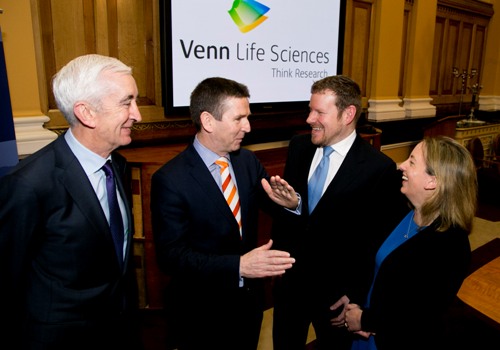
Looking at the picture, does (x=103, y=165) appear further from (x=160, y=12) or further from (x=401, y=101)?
(x=401, y=101)

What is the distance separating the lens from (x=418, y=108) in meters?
6.20

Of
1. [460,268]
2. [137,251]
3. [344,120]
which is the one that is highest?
[344,120]

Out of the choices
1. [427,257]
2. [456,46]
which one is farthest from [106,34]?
[456,46]

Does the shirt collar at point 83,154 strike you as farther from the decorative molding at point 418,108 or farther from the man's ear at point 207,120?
the decorative molding at point 418,108

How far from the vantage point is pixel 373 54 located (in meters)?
5.51

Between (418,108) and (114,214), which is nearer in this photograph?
(114,214)

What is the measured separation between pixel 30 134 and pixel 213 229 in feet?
6.30

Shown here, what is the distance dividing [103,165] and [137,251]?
1.62 meters

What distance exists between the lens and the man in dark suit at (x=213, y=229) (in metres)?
1.54

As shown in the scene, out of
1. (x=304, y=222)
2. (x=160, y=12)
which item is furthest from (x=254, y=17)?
(x=304, y=222)

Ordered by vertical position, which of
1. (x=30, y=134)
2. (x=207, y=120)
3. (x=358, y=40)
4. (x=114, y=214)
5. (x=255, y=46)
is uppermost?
(x=358, y=40)

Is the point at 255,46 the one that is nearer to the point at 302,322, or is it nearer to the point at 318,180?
the point at 318,180

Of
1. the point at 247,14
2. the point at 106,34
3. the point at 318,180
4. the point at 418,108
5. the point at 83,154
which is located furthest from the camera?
the point at 418,108

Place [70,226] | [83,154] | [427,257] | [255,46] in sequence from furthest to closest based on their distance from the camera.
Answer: [255,46], [427,257], [83,154], [70,226]
